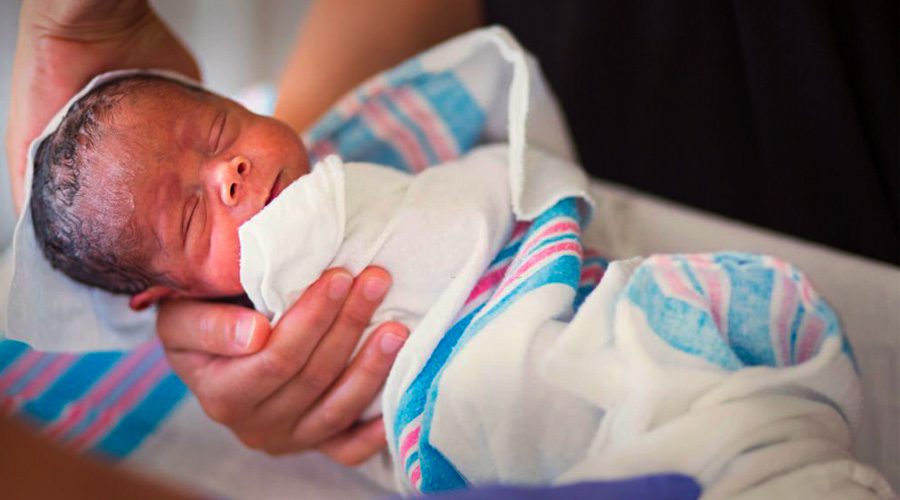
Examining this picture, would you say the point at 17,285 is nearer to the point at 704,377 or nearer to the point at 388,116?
the point at 388,116

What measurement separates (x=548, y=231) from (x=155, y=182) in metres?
0.35

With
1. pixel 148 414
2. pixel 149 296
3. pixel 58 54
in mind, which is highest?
pixel 58 54

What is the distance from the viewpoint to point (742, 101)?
0.91 m

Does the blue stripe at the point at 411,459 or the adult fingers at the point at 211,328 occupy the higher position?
the adult fingers at the point at 211,328

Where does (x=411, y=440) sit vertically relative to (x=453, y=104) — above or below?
below

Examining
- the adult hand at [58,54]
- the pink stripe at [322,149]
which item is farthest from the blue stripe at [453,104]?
the adult hand at [58,54]

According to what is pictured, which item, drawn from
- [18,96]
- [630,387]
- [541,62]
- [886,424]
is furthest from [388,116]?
[886,424]

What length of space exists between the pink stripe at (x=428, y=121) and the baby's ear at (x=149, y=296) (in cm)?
37

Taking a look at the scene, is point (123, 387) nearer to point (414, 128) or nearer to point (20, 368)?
point (20, 368)

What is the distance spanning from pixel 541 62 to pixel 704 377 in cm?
63

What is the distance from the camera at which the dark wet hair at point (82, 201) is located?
64 cm

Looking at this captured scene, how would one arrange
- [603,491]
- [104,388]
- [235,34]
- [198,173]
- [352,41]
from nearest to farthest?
1. [603,491]
2. [198,173]
3. [104,388]
4. [352,41]
5. [235,34]

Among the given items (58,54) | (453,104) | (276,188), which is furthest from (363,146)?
(58,54)

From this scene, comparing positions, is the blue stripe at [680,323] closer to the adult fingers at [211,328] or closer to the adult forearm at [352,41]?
the adult fingers at [211,328]
